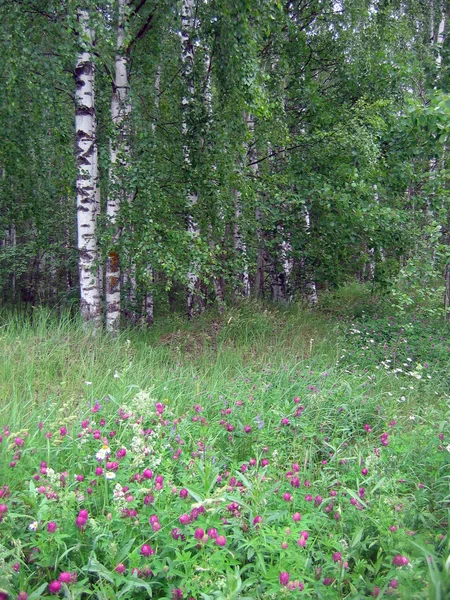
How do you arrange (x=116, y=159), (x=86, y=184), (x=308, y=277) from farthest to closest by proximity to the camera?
(x=308, y=277)
(x=116, y=159)
(x=86, y=184)

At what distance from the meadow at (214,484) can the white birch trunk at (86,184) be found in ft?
4.40

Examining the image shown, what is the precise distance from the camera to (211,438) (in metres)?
3.20

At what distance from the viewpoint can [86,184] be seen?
6.23m

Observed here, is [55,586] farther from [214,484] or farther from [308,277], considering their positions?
[308,277]

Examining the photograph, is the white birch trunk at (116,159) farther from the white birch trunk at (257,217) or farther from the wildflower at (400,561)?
the wildflower at (400,561)

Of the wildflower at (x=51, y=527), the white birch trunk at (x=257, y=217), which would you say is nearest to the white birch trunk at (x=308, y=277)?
the white birch trunk at (x=257, y=217)

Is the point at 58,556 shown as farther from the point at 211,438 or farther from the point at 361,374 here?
the point at 361,374

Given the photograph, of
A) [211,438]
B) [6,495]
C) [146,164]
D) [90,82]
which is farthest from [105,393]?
[90,82]

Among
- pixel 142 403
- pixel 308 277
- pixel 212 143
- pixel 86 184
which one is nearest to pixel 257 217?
pixel 308 277

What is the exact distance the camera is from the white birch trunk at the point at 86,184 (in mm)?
6152

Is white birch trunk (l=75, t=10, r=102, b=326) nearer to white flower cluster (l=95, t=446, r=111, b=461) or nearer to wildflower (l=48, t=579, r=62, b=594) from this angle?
white flower cluster (l=95, t=446, r=111, b=461)

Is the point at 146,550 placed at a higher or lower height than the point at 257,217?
lower

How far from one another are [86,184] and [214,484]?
4837mm

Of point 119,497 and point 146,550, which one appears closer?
point 146,550
